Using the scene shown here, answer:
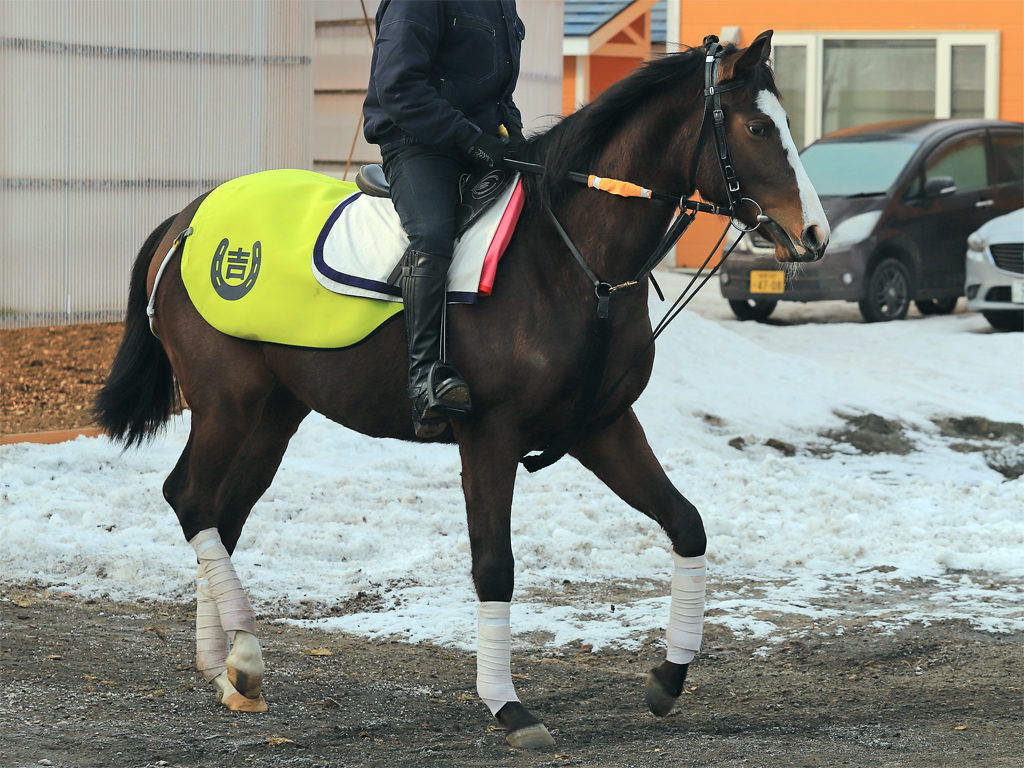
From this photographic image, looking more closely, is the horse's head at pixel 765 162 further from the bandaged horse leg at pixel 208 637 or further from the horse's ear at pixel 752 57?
the bandaged horse leg at pixel 208 637

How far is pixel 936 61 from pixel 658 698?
18.3 m

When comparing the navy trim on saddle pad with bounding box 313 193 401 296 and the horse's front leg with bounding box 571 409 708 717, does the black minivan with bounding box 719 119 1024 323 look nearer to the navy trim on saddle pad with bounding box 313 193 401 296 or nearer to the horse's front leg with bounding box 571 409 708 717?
the navy trim on saddle pad with bounding box 313 193 401 296

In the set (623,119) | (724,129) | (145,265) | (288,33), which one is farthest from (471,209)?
(288,33)

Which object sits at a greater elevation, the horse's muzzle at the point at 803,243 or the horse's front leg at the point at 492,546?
the horse's muzzle at the point at 803,243

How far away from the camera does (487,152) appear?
5.25 m

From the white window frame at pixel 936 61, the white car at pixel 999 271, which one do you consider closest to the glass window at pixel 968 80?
the white window frame at pixel 936 61

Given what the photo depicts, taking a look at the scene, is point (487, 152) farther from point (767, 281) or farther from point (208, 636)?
point (767, 281)

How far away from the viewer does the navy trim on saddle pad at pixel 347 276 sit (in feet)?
16.8

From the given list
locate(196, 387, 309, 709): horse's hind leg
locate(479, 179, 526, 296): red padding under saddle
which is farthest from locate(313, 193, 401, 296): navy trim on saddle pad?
locate(196, 387, 309, 709): horse's hind leg

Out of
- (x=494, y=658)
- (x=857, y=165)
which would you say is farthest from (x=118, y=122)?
(x=857, y=165)

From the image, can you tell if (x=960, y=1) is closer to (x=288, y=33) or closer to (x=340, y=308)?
(x=288, y=33)

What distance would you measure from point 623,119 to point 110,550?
145 inches

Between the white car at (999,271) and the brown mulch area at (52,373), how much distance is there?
8.78 metres

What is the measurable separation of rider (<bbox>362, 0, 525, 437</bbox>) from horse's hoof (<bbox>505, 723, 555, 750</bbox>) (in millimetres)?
1049
